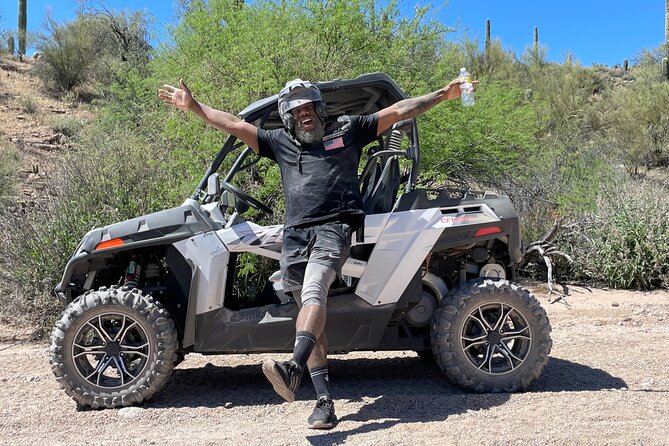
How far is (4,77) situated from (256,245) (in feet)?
86.4

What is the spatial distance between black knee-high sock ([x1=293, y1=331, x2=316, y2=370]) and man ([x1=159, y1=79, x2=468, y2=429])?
0.48 ft

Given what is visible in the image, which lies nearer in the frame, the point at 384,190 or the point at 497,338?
the point at 497,338

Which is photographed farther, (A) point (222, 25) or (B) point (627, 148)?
(B) point (627, 148)

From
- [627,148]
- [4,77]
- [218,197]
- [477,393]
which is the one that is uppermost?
[4,77]

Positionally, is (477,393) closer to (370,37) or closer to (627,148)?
(370,37)

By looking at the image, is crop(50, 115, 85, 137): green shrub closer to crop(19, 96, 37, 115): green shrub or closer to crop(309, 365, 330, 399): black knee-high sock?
crop(19, 96, 37, 115): green shrub

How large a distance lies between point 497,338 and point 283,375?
1.93 m

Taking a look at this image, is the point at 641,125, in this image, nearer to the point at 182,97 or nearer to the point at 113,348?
the point at 182,97

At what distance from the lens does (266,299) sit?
5430 millimetres

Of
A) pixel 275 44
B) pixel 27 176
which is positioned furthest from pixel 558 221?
pixel 27 176

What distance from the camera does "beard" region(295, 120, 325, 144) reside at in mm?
4777

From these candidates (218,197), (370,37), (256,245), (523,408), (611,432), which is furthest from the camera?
(370,37)

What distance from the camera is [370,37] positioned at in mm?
10086

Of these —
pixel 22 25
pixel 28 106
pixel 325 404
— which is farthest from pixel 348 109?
pixel 22 25
